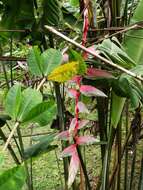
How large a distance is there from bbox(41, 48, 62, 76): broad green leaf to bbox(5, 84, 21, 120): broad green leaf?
0.06 m

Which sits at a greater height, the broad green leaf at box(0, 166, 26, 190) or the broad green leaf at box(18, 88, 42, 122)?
the broad green leaf at box(18, 88, 42, 122)

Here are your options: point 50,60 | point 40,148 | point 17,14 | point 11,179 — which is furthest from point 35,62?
point 17,14

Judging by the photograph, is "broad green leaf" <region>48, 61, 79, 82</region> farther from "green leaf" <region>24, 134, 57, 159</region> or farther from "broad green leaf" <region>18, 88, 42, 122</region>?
"green leaf" <region>24, 134, 57, 159</region>

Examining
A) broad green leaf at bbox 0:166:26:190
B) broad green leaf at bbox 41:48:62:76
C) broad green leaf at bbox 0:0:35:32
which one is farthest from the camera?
broad green leaf at bbox 0:0:35:32

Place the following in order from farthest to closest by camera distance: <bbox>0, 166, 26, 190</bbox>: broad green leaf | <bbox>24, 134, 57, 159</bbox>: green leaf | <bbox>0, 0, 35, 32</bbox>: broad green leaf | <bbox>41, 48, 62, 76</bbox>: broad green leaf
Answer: <bbox>0, 0, 35, 32</bbox>: broad green leaf
<bbox>24, 134, 57, 159</bbox>: green leaf
<bbox>41, 48, 62, 76</bbox>: broad green leaf
<bbox>0, 166, 26, 190</bbox>: broad green leaf

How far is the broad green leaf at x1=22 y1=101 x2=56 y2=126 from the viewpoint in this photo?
1.29 feet

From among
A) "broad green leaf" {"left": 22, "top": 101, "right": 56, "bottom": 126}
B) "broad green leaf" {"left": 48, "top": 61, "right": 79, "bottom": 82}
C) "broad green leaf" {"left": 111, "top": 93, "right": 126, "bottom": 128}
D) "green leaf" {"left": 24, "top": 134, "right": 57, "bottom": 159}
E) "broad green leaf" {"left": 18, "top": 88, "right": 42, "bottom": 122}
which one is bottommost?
"green leaf" {"left": 24, "top": 134, "right": 57, "bottom": 159}

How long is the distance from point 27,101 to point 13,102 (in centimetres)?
1

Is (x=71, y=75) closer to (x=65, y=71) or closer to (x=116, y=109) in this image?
(x=65, y=71)

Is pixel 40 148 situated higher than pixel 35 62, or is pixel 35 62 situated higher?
pixel 35 62

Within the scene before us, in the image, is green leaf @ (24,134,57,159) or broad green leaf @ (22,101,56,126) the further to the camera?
green leaf @ (24,134,57,159)

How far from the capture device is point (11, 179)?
0.32 m

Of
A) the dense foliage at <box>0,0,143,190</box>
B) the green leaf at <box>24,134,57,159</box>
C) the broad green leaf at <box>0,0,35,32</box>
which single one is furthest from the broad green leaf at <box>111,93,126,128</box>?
the broad green leaf at <box>0,0,35,32</box>

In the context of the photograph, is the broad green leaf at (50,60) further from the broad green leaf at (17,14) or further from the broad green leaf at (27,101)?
the broad green leaf at (17,14)
